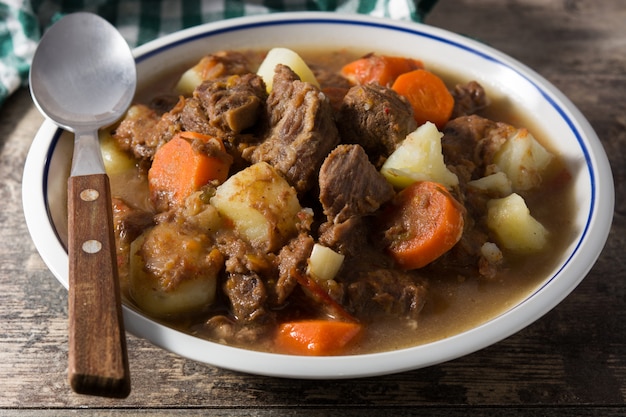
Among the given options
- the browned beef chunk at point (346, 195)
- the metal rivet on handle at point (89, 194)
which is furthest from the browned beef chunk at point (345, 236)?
the metal rivet on handle at point (89, 194)

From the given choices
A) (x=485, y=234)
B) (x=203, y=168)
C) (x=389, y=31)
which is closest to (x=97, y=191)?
(x=203, y=168)

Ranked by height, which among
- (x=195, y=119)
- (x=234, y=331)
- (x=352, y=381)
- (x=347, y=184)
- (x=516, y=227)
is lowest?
(x=352, y=381)

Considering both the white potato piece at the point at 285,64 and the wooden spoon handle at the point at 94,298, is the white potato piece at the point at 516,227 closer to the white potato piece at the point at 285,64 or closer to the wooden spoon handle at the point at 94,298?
the white potato piece at the point at 285,64

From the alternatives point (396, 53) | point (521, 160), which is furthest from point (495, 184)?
point (396, 53)

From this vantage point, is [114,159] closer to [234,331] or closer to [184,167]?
[184,167]

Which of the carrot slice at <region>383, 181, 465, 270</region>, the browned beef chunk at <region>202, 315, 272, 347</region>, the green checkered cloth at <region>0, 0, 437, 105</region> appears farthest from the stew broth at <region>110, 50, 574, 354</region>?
the green checkered cloth at <region>0, 0, 437, 105</region>

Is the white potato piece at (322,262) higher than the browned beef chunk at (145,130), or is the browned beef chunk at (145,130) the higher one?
the white potato piece at (322,262)

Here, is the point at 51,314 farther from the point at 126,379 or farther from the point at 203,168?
the point at 126,379
